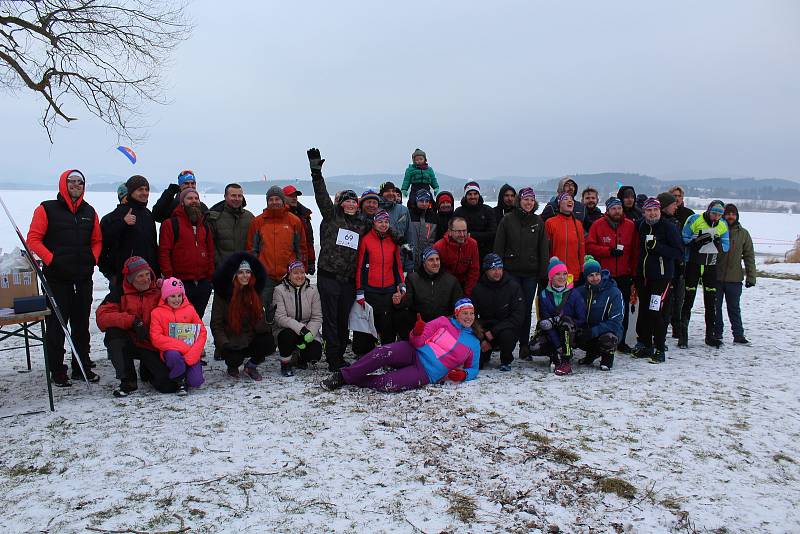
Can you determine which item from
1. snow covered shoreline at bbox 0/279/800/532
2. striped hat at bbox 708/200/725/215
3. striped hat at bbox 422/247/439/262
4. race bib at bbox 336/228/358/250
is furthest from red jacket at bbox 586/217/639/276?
race bib at bbox 336/228/358/250

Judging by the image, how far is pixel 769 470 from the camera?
3436 mm

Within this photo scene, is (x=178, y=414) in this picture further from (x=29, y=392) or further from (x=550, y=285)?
(x=550, y=285)

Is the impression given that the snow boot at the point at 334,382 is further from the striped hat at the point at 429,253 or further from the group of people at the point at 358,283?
the striped hat at the point at 429,253

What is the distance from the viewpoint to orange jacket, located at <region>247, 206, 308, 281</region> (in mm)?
5852

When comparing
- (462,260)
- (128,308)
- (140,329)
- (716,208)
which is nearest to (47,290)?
(128,308)

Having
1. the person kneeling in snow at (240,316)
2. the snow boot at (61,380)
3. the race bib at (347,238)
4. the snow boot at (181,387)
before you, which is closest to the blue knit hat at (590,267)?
the race bib at (347,238)

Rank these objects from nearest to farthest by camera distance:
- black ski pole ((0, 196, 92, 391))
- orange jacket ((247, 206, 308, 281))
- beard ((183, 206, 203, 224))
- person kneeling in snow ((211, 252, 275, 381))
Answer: black ski pole ((0, 196, 92, 391)), person kneeling in snow ((211, 252, 275, 381)), beard ((183, 206, 203, 224)), orange jacket ((247, 206, 308, 281))

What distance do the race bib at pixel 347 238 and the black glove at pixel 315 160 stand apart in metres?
0.67

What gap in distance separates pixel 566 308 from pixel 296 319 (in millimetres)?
2976

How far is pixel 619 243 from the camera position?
627cm

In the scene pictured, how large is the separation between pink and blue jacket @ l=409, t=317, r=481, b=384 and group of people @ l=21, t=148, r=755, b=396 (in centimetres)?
1

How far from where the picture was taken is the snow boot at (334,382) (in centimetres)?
486

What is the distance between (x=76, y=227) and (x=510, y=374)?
4.51 m

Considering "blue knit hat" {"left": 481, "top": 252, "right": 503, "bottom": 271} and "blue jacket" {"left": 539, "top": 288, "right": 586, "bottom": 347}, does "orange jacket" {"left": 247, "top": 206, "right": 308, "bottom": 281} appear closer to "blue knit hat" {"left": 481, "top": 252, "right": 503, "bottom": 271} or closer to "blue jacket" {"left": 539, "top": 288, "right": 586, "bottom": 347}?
"blue knit hat" {"left": 481, "top": 252, "right": 503, "bottom": 271}
